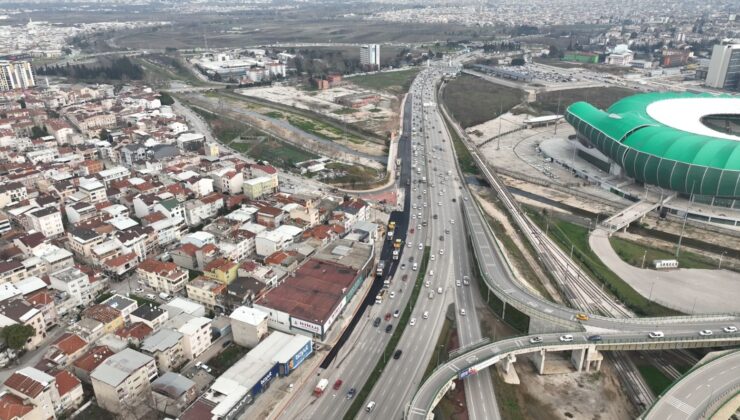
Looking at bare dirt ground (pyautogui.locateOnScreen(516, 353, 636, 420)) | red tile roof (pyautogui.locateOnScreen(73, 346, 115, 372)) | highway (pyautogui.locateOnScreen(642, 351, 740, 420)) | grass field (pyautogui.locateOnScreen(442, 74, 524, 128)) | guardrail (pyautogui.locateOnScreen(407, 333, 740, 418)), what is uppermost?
grass field (pyautogui.locateOnScreen(442, 74, 524, 128))

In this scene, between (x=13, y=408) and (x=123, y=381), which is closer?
(x=13, y=408)

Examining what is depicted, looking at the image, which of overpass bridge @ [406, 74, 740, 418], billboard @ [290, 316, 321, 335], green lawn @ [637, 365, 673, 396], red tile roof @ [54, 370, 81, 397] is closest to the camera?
red tile roof @ [54, 370, 81, 397]

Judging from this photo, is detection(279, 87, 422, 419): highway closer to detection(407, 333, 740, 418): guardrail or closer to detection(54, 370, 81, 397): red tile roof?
detection(407, 333, 740, 418): guardrail

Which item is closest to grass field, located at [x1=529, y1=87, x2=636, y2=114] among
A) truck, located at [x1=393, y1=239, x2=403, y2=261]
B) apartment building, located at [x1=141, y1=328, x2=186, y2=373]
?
truck, located at [x1=393, y1=239, x2=403, y2=261]

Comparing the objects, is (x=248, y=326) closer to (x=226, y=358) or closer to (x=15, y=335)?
(x=226, y=358)

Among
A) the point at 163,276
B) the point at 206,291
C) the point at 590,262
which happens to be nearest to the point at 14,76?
the point at 163,276

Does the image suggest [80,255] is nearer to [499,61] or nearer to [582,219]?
[582,219]

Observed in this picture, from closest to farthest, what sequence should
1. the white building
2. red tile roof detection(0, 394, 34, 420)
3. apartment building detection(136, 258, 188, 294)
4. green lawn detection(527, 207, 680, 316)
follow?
red tile roof detection(0, 394, 34, 420)
the white building
green lawn detection(527, 207, 680, 316)
apartment building detection(136, 258, 188, 294)

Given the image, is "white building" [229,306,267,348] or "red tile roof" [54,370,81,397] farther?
"white building" [229,306,267,348]
